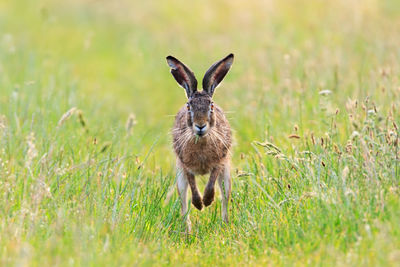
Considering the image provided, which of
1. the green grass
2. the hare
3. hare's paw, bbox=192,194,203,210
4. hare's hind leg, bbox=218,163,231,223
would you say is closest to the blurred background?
the green grass

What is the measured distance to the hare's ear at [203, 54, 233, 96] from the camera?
7741mm

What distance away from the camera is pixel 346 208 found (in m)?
5.62

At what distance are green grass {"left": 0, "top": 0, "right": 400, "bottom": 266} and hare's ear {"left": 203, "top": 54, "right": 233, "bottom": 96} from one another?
3.01ft

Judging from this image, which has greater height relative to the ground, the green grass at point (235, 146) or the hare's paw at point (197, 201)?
the green grass at point (235, 146)

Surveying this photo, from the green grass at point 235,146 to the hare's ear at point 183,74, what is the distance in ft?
3.16

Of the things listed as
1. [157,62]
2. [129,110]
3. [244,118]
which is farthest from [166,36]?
[244,118]

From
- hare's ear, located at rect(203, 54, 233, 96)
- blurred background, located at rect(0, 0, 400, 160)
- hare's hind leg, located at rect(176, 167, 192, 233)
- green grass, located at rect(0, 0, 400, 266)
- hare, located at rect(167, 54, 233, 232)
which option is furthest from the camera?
blurred background, located at rect(0, 0, 400, 160)

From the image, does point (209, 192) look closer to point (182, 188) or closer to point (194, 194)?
point (194, 194)

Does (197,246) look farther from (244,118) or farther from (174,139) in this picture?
(244,118)

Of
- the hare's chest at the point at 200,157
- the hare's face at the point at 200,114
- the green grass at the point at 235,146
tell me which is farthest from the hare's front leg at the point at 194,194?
the hare's face at the point at 200,114

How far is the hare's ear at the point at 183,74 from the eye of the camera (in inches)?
305

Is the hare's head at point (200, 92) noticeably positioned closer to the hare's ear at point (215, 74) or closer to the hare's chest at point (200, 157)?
the hare's ear at point (215, 74)

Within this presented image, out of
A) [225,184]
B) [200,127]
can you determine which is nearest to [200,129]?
[200,127]

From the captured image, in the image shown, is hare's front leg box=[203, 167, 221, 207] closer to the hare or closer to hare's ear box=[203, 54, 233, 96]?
the hare
